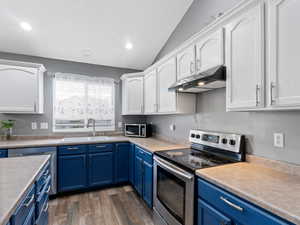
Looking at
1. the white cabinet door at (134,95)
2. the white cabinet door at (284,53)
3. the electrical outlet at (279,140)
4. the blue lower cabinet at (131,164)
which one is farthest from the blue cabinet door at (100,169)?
the white cabinet door at (284,53)

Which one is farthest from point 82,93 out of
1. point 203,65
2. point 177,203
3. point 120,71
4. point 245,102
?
point 245,102

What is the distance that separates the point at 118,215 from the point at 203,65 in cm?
216

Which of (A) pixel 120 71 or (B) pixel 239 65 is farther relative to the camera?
(A) pixel 120 71

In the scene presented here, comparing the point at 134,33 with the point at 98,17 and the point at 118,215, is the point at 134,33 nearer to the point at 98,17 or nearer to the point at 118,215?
the point at 98,17

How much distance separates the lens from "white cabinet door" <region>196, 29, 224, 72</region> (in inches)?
63.2

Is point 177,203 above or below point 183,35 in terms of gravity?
below

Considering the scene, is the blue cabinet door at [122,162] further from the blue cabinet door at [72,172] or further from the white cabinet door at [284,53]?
the white cabinet door at [284,53]

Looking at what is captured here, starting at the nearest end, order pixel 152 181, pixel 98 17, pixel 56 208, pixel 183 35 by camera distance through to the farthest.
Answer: pixel 152 181, pixel 56 208, pixel 98 17, pixel 183 35

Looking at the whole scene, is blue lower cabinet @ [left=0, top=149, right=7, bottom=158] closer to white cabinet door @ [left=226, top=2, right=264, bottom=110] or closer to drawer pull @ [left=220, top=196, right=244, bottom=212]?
→ drawer pull @ [left=220, top=196, right=244, bottom=212]

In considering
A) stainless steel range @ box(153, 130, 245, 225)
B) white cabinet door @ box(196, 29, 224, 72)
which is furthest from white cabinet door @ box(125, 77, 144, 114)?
white cabinet door @ box(196, 29, 224, 72)

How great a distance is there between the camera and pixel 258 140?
5.25 ft

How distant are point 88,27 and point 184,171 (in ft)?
8.46

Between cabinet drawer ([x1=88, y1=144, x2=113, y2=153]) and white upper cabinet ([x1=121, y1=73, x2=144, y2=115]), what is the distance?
861mm

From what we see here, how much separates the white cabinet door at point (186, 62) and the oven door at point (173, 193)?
1083mm
